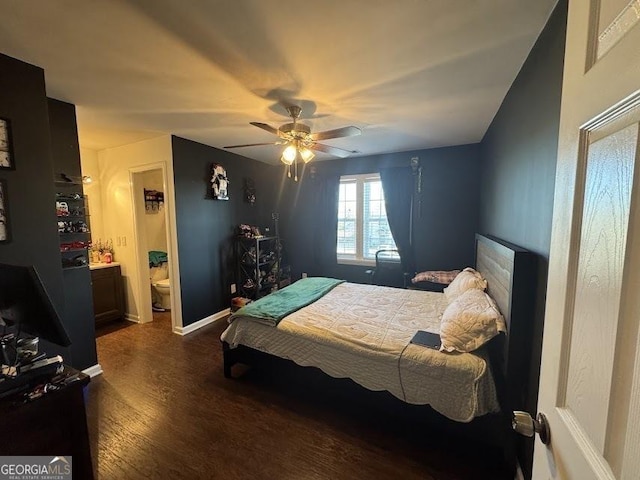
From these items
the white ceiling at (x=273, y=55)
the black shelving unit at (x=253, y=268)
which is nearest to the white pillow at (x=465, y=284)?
the white ceiling at (x=273, y=55)

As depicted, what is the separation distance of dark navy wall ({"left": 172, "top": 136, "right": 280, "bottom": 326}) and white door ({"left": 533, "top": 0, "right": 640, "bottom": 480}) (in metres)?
3.52

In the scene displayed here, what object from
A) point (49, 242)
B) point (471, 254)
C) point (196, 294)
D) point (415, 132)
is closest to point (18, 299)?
point (49, 242)

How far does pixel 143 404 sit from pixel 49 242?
1.41 m

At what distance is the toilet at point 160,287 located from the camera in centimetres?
429

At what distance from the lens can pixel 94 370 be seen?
102 inches

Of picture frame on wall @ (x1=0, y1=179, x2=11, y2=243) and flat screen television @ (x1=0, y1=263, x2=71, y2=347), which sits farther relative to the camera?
picture frame on wall @ (x1=0, y1=179, x2=11, y2=243)

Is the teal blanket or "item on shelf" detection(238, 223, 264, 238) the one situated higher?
A: "item on shelf" detection(238, 223, 264, 238)

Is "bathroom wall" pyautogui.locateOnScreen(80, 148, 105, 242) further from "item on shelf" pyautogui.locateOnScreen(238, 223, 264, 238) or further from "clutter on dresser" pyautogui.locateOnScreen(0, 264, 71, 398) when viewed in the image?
"clutter on dresser" pyautogui.locateOnScreen(0, 264, 71, 398)

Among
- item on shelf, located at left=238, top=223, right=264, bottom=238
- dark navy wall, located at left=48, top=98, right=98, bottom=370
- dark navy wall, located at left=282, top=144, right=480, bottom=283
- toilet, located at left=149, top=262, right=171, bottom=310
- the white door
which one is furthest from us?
toilet, located at left=149, top=262, right=171, bottom=310

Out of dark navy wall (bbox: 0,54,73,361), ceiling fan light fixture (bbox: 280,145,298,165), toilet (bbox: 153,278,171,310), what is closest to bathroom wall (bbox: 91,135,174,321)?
toilet (bbox: 153,278,171,310)

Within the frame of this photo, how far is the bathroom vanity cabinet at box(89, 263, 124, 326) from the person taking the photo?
3.56 m

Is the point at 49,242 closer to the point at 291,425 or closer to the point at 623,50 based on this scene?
the point at 291,425

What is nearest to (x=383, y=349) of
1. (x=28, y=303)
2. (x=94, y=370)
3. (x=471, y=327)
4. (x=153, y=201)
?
(x=471, y=327)

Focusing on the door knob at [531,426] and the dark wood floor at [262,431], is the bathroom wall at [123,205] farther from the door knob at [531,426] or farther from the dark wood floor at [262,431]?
the door knob at [531,426]
